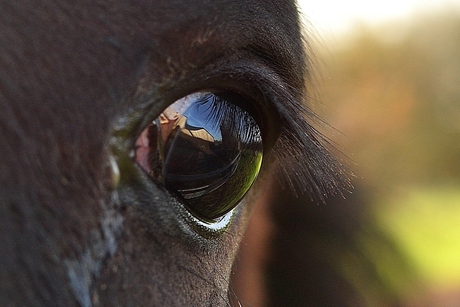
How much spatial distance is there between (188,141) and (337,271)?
1.58m

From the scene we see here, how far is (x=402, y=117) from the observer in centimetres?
465

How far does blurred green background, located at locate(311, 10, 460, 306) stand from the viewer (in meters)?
2.75

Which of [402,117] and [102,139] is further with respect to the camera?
[402,117]

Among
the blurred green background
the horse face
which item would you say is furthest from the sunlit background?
the horse face

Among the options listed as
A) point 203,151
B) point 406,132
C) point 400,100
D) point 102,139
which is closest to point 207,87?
point 203,151

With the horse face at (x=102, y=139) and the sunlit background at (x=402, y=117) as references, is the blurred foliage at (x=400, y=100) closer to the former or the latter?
the sunlit background at (x=402, y=117)

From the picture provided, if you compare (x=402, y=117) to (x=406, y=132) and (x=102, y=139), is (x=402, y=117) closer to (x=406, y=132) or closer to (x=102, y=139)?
(x=406, y=132)

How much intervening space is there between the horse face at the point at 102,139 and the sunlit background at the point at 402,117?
23.0 inches

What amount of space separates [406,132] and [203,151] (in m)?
3.77

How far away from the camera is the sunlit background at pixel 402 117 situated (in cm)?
275

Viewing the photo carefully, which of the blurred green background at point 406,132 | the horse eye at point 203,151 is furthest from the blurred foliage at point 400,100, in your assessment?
the horse eye at point 203,151

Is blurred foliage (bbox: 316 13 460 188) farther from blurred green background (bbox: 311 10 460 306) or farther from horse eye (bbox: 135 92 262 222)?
horse eye (bbox: 135 92 262 222)

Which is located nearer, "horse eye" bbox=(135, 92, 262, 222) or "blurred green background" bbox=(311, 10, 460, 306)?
"horse eye" bbox=(135, 92, 262, 222)

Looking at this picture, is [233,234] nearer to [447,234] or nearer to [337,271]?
[337,271]
